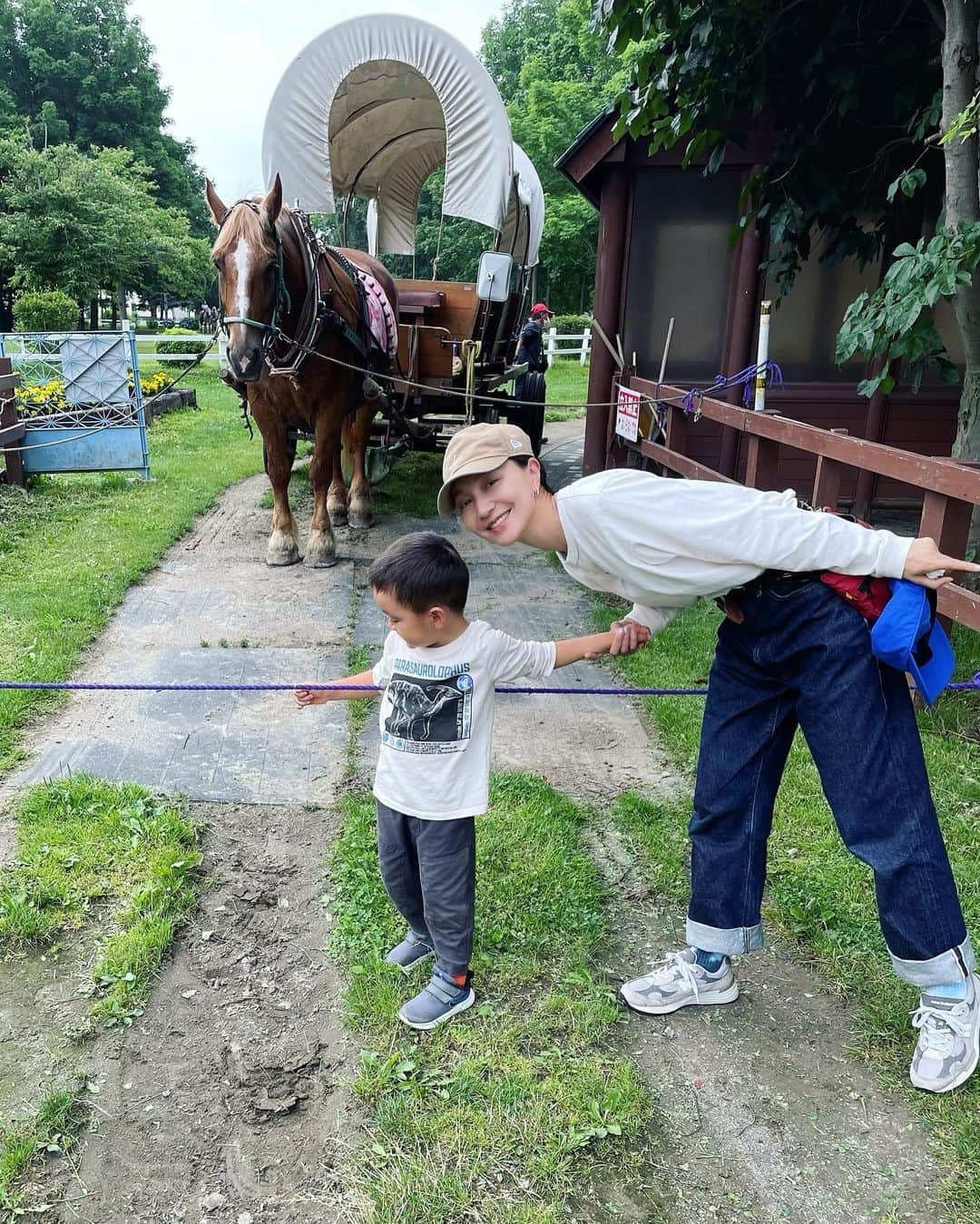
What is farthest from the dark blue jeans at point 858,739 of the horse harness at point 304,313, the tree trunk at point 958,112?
the horse harness at point 304,313

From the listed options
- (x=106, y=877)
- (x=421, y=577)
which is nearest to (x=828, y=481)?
(x=421, y=577)

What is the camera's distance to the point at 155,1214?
184 centimetres

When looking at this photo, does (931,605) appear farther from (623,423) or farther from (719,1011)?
(623,423)

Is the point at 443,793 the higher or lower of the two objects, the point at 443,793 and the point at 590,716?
the higher

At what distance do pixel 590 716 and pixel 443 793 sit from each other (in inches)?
87.4

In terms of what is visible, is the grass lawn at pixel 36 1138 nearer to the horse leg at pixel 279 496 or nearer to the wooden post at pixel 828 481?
the wooden post at pixel 828 481

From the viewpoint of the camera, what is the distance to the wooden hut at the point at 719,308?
819 cm

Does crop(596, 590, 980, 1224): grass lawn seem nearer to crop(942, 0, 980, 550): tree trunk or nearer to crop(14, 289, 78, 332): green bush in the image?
crop(942, 0, 980, 550): tree trunk

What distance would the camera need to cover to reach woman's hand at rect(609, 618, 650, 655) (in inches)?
88.1

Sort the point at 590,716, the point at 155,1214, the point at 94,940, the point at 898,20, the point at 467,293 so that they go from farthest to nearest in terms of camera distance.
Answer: the point at 467,293 → the point at 898,20 → the point at 590,716 → the point at 94,940 → the point at 155,1214

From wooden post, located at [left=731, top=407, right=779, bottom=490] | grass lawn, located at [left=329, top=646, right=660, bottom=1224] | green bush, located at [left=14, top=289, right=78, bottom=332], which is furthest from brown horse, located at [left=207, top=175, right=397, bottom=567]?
green bush, located at [left=14, top=289, right=78, bottom=332]

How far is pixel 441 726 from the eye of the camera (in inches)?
87.5

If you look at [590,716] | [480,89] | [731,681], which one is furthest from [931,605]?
[480,89]

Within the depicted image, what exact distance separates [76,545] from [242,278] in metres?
2.56
